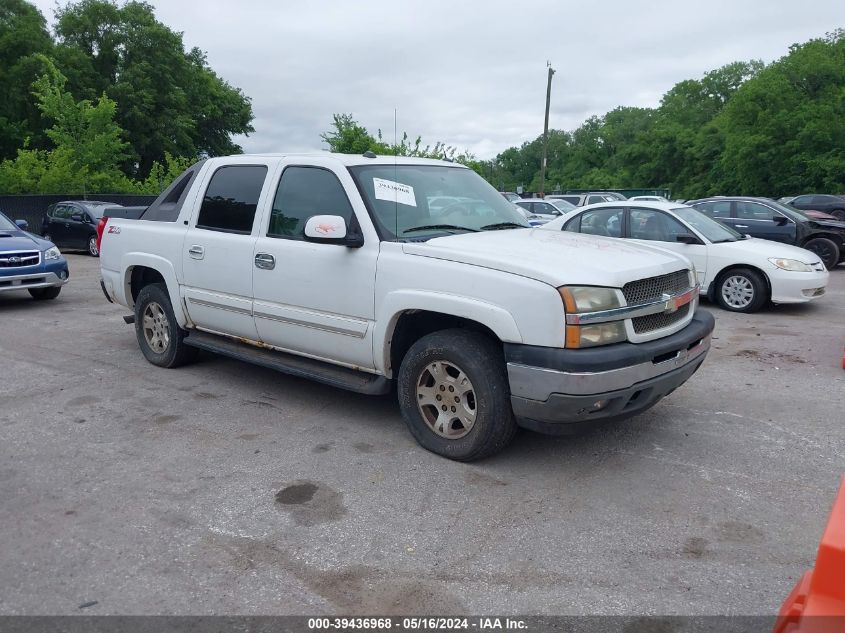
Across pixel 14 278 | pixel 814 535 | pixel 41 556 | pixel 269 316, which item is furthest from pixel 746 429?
pixel 14 278

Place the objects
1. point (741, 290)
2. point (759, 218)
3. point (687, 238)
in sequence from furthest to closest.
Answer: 1. point (759, 218)
2. point (687, 238)
3. point (741, 290)

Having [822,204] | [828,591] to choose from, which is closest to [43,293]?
[828,591]

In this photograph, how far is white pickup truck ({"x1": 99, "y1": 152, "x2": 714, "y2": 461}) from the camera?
3.86 metres

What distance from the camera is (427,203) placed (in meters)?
4.96

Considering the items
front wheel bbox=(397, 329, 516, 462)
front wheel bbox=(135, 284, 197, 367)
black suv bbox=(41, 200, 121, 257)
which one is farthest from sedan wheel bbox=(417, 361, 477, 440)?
black suv bbox=(41, 200, 121, 257)

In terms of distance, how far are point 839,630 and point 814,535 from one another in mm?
2124

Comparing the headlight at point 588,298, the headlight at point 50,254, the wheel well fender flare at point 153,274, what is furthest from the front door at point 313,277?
the headlight at point 50,254

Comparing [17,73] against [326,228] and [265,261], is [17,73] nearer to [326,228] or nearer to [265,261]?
[265,261]

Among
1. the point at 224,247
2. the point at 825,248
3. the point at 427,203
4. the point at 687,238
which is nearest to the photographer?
the point at 427,203

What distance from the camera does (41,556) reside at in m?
3.27

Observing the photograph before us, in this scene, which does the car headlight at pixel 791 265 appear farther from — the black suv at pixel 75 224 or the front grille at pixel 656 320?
the black suv at pixel 75 224

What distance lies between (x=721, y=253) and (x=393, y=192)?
6.47 meters

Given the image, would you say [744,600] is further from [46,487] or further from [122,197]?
[122,197]

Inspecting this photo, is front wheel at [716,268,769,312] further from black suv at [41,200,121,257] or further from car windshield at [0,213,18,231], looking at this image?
black suv at [41,200,121,257]
